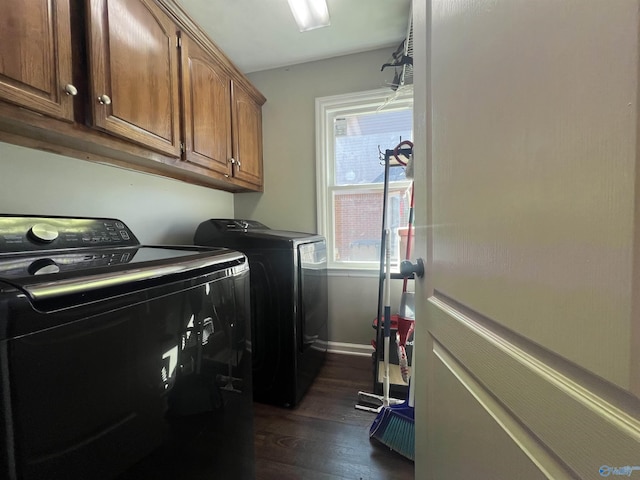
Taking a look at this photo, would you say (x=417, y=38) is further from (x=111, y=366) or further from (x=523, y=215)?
(x=111, y=366)

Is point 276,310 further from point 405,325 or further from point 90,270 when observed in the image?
point 90,270

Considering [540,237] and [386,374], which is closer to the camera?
[540,237]

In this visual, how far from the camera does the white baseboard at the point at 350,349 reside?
7.81 ft

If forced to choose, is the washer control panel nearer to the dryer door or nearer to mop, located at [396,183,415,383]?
the dryer door

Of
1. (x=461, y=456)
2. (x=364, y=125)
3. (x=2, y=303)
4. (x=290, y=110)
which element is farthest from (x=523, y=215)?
(x=290, y=110)

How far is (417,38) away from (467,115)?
55cm

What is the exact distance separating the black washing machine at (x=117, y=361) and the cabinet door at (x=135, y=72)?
1.63ft

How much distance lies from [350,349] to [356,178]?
1539 millimetres

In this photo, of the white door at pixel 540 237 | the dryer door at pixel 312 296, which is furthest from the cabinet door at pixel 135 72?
the white door at pixel 540 237

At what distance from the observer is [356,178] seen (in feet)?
8.02

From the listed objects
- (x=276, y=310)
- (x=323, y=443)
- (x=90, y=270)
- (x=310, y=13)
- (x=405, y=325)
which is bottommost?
(x=323, y=443)

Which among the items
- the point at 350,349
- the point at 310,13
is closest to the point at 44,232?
the point at 310,13

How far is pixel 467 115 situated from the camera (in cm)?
56

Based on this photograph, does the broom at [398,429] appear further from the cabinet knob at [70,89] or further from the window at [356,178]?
the cabinet knob at [70,89]
